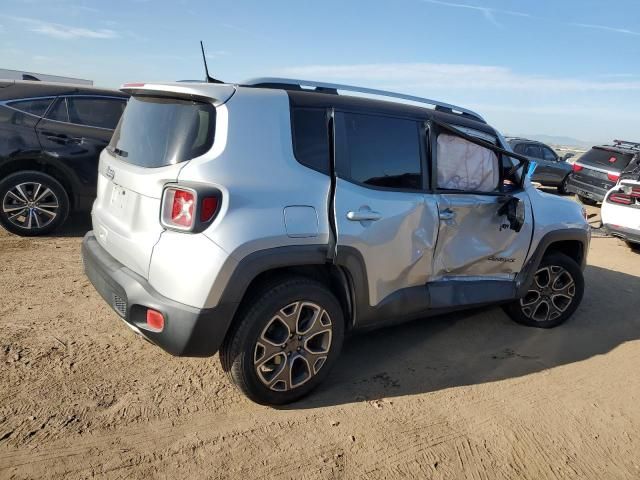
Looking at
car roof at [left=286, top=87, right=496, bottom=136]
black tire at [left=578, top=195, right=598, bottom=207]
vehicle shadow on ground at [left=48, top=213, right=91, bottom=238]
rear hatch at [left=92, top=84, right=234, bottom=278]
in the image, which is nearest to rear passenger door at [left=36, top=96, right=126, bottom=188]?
vehicle shadow on ground at [left=48, top=213, right=91, bottom=238]

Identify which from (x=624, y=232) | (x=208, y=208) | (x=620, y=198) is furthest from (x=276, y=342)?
(x=620, y=198)

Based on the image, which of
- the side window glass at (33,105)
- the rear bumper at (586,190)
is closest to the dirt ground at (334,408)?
the side window glass at (33,105)

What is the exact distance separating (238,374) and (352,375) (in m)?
0.95

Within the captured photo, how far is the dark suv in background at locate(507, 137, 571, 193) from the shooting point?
16.1m

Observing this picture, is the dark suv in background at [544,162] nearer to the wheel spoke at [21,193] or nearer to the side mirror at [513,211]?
the side mirror at [513,211]

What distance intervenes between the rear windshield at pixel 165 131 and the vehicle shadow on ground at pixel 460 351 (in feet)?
5.25

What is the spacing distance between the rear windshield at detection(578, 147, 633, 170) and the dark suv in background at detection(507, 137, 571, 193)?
2925 millimetres

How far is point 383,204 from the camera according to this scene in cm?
315

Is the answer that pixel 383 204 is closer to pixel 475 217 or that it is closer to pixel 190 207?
pixel 475 217

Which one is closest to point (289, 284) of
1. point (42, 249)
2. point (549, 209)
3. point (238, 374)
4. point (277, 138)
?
point (238, 374)

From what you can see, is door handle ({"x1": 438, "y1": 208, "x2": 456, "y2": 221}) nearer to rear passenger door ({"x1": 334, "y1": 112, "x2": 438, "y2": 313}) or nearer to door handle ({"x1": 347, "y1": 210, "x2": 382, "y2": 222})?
rear passenger door ({"x1": 334, "y1": 112, "x2": 438, "y2": 313})

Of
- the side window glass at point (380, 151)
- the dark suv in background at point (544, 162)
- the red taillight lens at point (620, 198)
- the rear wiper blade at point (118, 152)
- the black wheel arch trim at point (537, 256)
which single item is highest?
the side window glass at point (380, 151)

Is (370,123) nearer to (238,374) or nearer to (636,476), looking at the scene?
(238,374)

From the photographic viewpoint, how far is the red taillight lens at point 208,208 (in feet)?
8.21
